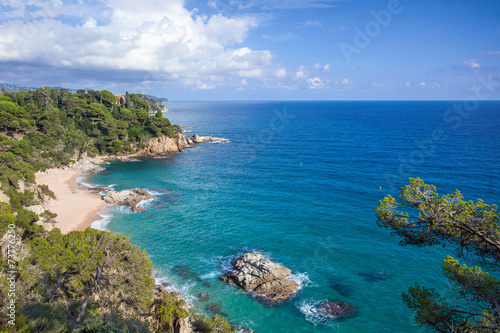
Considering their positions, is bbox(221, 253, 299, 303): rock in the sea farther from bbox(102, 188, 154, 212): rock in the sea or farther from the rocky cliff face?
the rocky cliff face

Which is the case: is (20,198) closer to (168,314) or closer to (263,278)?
(168,314)

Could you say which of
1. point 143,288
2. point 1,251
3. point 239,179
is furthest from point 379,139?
point 1,251

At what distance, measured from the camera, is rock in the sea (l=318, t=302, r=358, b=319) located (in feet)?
90.3

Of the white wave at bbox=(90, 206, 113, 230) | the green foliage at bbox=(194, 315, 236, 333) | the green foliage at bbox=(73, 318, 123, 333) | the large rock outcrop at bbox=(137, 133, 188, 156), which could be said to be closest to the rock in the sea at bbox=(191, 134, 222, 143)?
the large rock outcrop at bbox=(137, 133, 188, 156)

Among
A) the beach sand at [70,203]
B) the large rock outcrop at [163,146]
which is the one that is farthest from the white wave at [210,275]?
the large rock outcrop at [163,146]

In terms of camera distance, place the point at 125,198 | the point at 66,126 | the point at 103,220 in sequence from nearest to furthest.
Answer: the point at 103,220, the point at 125,198, the point at 66,126

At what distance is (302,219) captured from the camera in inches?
1831

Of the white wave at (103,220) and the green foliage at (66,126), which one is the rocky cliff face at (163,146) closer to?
the green foliage at (66,126)

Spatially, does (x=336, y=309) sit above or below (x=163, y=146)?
below

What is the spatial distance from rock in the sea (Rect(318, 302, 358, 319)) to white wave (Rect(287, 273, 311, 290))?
128 inches

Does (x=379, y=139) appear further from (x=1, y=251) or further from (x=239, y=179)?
(x=1, y=251)

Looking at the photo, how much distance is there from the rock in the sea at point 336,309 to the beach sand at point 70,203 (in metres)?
37.6

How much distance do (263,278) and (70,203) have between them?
42.6 meters

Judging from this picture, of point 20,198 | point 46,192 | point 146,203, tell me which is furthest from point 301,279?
point 46,192
